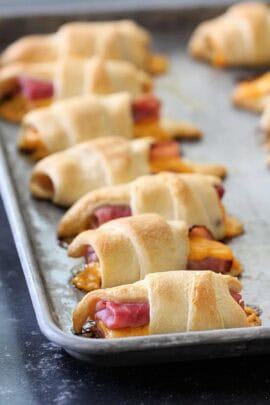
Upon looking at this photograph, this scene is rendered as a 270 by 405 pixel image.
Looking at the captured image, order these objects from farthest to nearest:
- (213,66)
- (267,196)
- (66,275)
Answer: (213,66)
(267,196)
(66,275)

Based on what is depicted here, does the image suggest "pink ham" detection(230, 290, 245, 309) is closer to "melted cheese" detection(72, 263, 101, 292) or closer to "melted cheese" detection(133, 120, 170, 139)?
"melted cheese" detection(72, 263, 101, 292)

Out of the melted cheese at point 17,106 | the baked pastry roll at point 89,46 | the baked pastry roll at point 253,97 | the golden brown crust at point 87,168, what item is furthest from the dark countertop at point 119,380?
the baked pastry roll at point 89,46

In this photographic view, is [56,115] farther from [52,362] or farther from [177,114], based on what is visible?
[52,362]

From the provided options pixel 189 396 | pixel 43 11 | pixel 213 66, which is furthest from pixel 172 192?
pixel 43 11

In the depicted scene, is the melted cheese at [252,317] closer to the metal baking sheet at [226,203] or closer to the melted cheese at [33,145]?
the metal baking sheet at [226,203]

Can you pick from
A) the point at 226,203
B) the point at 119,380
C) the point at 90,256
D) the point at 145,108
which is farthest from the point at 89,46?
the point at 119,380
